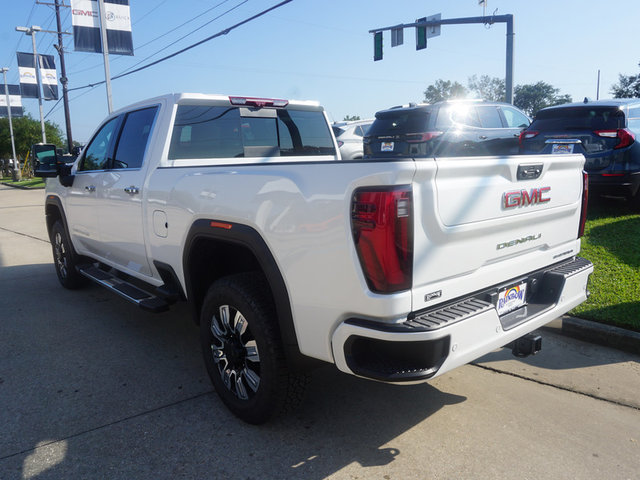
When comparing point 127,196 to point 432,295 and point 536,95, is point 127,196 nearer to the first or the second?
point 432,295

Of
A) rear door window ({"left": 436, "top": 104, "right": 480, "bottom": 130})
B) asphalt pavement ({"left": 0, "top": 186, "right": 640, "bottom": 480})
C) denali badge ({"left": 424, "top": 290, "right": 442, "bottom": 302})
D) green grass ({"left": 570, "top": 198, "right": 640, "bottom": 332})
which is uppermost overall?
rear door window ({"left": 436, "top": 104, "right": 480, "bottom": 130})

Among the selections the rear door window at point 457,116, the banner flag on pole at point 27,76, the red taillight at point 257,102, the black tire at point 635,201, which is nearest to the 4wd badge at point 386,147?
the rear door window at point 457,116

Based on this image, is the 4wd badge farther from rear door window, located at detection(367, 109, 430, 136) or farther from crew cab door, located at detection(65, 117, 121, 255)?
crew cab door, located at detection(65, 117, 121, 255)

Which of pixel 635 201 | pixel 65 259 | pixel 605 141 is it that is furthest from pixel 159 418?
pixel 635 201

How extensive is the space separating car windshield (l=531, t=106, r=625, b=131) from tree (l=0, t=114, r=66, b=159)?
48.6 m

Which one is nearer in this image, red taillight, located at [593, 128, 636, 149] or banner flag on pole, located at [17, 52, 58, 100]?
red taillight, located at [593, 128, 636, 149]

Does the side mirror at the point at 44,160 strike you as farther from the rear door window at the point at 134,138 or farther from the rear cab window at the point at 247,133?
the rear cab window at the point at 247,133

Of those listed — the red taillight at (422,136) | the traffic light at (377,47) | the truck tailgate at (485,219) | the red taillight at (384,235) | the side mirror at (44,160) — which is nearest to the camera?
the red taillight at (384,235)

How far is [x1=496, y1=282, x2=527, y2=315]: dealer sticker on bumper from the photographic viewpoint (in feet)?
8.79

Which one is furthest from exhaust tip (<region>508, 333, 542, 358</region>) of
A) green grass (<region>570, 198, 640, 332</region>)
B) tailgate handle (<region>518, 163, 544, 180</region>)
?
green grass (<region>570, 198, 640, 332</region>)

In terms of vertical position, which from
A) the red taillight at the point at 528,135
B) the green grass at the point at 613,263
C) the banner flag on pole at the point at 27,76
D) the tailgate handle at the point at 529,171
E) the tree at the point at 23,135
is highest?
the banner flag on pole at the point at 27,76

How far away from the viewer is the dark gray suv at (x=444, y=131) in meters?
9.12

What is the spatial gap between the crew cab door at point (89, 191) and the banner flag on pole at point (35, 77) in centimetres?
2748

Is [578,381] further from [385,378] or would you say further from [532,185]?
[385,378]
